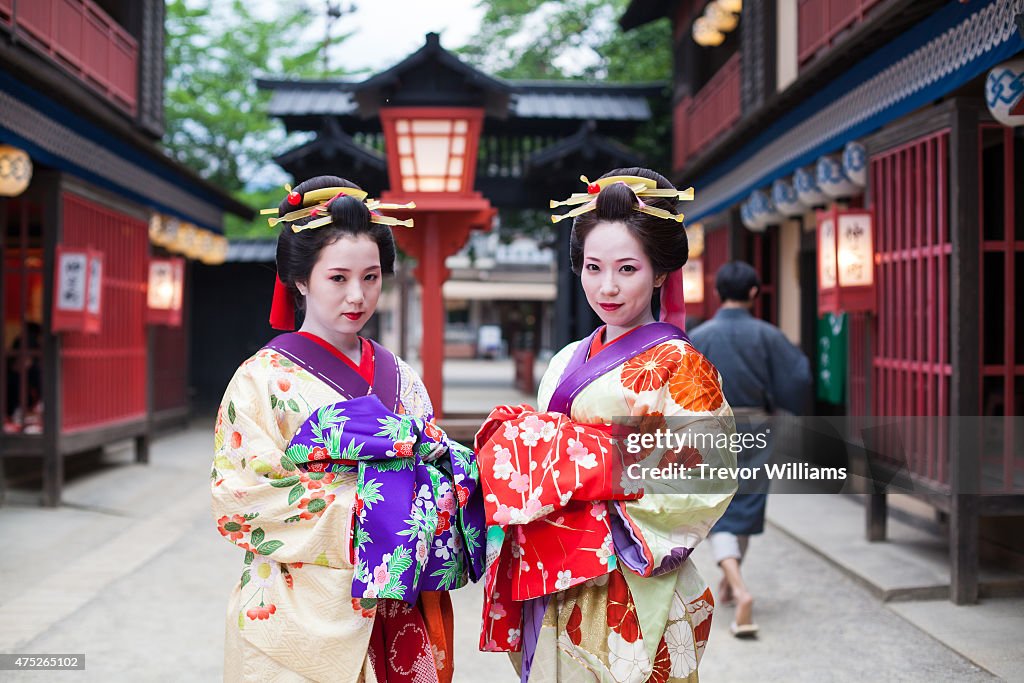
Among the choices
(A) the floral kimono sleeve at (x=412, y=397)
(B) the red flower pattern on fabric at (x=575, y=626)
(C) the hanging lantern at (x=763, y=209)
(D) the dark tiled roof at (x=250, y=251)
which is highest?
(D) the dark tiled roof at (x=250, y=251)

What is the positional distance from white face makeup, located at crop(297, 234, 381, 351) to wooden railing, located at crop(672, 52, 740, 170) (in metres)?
9.42

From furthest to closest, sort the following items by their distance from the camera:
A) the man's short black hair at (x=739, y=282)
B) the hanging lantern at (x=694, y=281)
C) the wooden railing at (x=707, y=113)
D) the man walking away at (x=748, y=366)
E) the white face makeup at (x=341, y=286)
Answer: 1. the hanging lantern at (x=694, y=281)
2. the wooden railing at (x=707, y=113)
3. the man's short black hair at (x=739, y=282)
4. the man walking away at (x=748, y=366)
5. the white face makeup at (x=341, y=286)

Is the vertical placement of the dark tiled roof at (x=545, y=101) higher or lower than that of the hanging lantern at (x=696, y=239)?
→ higher

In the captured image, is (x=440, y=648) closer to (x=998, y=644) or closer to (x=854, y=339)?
(x=998, y=644)

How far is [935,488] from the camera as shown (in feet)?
19.2

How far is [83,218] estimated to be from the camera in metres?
9.29

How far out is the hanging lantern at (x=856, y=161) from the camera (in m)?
7.05

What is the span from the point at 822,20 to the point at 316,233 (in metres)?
7.24

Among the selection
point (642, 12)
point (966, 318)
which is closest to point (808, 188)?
point (966, 318)

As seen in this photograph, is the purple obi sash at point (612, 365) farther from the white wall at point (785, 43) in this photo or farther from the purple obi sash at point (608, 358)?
the white wall at point (785, 43)

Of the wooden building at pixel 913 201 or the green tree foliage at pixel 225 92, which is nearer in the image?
the wooden building at pixel 913 201

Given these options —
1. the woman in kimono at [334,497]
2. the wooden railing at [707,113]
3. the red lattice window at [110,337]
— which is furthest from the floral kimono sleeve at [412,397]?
the wooden railing at [707,113]

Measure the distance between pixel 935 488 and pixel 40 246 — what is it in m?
9.96

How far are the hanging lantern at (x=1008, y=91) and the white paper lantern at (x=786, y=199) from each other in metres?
3.81
